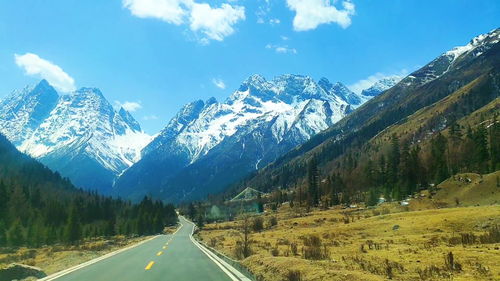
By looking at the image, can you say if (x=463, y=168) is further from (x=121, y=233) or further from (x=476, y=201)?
(x=121, y=233)

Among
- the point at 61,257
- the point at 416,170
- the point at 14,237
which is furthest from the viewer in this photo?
the point at 416,170

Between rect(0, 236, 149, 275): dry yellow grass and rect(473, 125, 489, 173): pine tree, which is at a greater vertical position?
rect(473, 125, 489, 173): pine tree

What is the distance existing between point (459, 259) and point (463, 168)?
334ft

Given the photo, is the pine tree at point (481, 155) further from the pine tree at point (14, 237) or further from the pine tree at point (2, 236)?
the pine tree at point (2, 236)

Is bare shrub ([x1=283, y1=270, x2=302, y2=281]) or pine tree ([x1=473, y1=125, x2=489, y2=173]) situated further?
pine tree ([x1=473, y1=125, x2=489, y2=173])

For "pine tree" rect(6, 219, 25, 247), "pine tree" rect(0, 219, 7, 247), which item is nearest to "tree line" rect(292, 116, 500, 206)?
"pine tree" rect(6, 219, 25, 247)

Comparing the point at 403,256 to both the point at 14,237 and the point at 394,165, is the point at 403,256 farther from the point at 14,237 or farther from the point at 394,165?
the point at 394,165

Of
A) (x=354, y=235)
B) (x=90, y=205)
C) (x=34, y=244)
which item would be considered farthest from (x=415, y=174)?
(x=90, y=205)

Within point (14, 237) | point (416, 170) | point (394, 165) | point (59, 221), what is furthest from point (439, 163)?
point (59, 221)

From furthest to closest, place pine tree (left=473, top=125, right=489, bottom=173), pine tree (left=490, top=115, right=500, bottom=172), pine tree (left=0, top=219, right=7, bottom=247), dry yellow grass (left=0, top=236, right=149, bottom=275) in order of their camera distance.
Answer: pine tree (left=0, top=219, right=7, bottom=247), pine tree (left=473, top=125, right=489, bottom=173), pine tree (left=490, top=115, right=500, bottom=172), dry yellow grass (left=0, top=236, right=149, bottom=275)

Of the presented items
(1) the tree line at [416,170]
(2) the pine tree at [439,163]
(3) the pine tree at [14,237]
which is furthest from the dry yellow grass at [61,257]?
(2) the pine tree at [439,163]

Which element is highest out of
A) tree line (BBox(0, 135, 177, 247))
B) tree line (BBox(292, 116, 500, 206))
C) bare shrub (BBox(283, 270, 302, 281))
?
tree line (BBox(292, 116, 500, 206))

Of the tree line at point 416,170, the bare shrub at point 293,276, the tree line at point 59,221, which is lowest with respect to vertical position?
the bare shrub at point 293,276

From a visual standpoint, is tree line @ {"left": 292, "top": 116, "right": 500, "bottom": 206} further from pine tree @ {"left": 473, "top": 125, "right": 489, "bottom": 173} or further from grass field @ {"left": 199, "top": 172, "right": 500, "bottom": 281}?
grass field @ {"left": 199, "top": 172, "right": 500, "bottom": 281}
